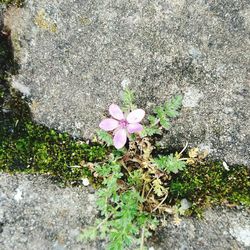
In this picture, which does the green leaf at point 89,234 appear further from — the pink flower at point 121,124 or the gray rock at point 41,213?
the pink flower at point 121,124

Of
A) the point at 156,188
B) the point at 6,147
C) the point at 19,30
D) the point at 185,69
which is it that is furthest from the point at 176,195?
the point at 19,30

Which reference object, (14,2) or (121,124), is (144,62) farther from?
(14,2)

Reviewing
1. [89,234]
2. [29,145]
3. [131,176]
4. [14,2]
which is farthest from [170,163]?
[14,2]

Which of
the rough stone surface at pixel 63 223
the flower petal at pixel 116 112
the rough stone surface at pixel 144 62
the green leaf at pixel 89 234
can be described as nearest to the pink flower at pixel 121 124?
the flower petal at pixel 116 112

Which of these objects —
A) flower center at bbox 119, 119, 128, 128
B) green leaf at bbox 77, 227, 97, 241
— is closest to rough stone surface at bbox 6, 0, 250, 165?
flower center at bbox 119, 119, 128, 128

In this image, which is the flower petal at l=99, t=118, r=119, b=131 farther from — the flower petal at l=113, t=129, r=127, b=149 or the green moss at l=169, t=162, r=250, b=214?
the green moss at l=169, t=162, r=250, b=214
